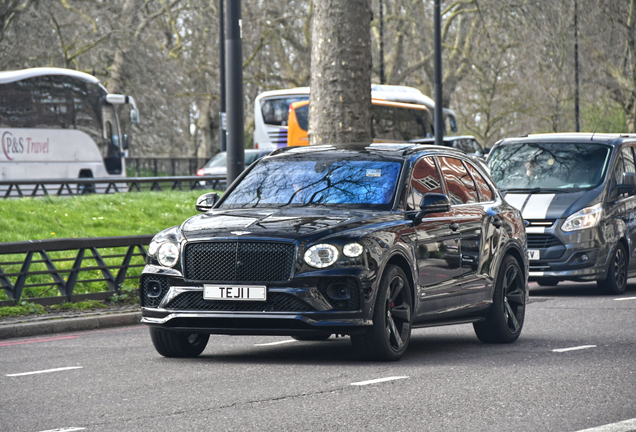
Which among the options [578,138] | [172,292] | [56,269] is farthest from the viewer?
[578,138]

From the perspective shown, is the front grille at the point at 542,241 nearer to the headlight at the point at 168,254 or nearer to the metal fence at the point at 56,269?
the metal fence at the point at 56,269

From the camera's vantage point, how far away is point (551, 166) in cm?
1545

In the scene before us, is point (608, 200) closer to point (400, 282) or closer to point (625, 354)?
point (625, 354)

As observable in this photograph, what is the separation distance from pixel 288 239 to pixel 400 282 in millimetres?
1004

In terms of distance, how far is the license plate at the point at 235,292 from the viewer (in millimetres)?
8023

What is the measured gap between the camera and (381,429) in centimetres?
586

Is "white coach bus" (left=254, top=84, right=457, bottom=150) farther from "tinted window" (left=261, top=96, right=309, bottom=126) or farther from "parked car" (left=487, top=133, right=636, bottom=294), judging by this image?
"parked car" (left=487, top=133, right=636, bottom=294)

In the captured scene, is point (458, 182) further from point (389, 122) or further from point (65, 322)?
point (389, 122)

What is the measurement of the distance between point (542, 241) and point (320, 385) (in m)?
7.76

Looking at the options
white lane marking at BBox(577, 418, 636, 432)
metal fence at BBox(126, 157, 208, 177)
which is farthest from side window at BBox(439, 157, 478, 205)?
metal fence at BBox(126, 157, 208, 177)

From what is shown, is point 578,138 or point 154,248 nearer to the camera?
point 154,248

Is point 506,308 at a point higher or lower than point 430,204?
lower

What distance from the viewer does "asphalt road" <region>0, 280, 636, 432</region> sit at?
615cm

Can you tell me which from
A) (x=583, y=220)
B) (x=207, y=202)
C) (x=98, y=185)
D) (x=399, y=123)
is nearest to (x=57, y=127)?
(x=98, y=185)
